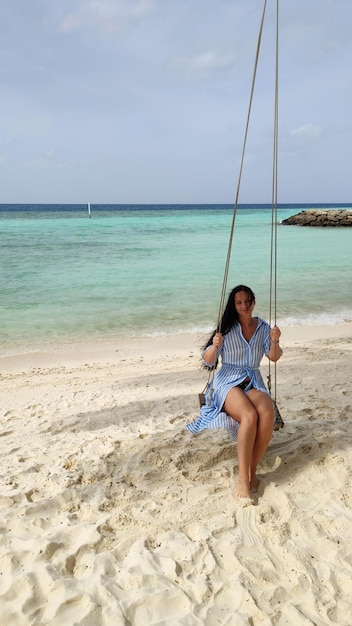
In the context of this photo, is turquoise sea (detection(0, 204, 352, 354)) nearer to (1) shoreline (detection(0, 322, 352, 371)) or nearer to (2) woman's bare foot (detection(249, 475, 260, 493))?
(1) shoreline (detection(0, 322, 352, 371))

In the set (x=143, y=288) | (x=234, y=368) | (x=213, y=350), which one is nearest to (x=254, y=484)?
(x=234, y=368)

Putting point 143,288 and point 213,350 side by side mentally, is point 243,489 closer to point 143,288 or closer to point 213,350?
point 213,350

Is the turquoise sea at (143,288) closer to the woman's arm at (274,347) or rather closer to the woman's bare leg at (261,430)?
the woman's arm at (274,347)

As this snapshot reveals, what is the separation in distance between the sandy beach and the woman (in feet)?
0.95

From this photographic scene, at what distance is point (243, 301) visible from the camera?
360cm

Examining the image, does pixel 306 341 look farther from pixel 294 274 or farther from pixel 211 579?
pixel 294 274

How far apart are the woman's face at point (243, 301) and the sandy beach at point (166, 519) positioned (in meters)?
1.13

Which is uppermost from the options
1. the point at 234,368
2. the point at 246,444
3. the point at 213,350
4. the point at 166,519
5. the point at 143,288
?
the point at 213,350

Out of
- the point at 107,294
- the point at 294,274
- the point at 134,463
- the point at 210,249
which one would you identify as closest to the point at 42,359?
the point at 134,463

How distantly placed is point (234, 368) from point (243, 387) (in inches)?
6.6

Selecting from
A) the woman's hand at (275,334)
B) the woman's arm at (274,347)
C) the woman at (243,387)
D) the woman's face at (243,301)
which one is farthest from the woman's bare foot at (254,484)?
the woman's face at (243,301)

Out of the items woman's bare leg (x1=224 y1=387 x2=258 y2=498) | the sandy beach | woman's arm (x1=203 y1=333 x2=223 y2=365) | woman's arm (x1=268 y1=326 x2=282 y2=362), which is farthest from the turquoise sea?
woman's bare leg (x1=224 y1=387 x2=258 y2=498)

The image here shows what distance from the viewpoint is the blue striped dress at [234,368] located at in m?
3.43

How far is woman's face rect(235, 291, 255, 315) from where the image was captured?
3600 millimetres
